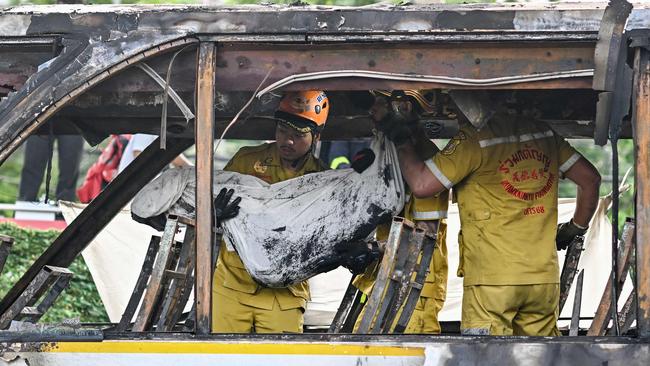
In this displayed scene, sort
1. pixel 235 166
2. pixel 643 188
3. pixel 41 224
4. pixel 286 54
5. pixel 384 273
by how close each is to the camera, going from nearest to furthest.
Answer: pixel 643 188 → pixel 286 54 → pixel 384 273 → pixel 235 166 → pixel 41 224

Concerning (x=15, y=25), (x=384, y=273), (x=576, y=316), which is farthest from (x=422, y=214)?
(x=15, y=25)

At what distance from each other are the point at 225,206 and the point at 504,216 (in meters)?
1.20

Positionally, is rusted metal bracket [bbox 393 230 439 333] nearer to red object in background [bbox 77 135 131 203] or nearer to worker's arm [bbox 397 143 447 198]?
worker's arm [bbox 397 143 447 198]

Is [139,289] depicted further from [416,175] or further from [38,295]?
[416,175]

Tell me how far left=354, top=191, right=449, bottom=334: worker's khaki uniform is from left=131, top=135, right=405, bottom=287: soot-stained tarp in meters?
0.19

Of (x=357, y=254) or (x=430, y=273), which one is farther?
(x=430, y=273)

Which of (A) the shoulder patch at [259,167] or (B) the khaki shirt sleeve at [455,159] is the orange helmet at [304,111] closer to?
(A) the shoulder patch at [259,167]

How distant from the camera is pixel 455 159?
4.90m

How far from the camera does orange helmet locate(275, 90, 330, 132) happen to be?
5473 millimetres

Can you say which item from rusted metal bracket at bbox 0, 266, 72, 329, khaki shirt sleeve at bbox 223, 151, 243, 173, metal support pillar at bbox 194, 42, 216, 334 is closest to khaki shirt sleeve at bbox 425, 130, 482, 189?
metal support pillar at bbox 194, 42, 216, 334

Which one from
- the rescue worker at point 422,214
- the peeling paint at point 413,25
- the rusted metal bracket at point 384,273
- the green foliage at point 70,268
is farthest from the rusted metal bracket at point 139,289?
the green foliage at point 70,268

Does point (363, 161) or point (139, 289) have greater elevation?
point (363, 161)

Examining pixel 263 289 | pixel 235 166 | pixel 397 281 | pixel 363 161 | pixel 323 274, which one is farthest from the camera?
pixel 323 274

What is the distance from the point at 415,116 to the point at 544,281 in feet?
2.93
